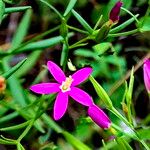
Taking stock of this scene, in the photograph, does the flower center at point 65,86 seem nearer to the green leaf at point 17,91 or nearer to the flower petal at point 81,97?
the flower petal at point 81,97

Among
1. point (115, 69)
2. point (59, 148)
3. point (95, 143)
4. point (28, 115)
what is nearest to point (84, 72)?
point (28, 115)

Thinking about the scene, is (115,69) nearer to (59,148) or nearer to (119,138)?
(59,148)

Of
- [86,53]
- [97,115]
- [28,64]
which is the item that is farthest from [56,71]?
[86,53]

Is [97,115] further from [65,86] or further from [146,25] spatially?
[146,25]

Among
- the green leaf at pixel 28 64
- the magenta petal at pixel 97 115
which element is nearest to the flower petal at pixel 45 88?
the magenta petal at pixel 97 115

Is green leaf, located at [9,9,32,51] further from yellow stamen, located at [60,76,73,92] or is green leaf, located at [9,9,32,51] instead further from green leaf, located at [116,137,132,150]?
green leaf, located at [116,137,132,150]
